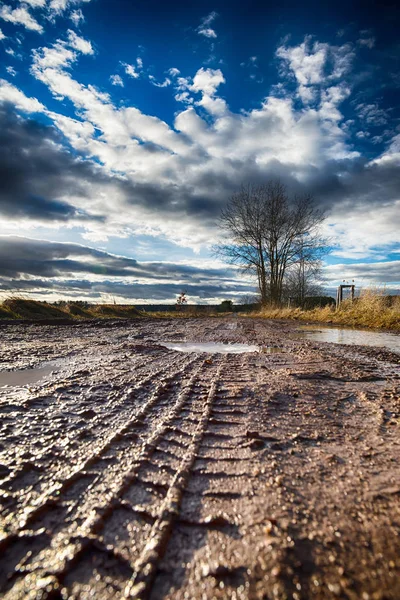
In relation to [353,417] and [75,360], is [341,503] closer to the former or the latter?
[353,417]

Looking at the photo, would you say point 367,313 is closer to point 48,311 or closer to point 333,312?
point 333,312

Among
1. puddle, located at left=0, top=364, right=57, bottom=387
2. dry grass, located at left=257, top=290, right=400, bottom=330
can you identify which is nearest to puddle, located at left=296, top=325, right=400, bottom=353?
dry grass, located at left=257, top=290, right=400, bottom=330

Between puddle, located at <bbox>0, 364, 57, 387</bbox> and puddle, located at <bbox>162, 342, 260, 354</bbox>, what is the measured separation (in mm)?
1965

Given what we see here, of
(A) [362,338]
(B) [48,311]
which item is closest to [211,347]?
(A) [362,338]

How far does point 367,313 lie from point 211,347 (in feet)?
27.2

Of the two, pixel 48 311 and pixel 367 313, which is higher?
pixel 367 313

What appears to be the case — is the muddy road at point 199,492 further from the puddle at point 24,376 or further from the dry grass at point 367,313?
the dry grass at point 367,313

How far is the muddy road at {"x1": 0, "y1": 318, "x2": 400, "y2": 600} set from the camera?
2.82 feet

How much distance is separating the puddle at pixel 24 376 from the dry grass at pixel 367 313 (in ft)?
29.9

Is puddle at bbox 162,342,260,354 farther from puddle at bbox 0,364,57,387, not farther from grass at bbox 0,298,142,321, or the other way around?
grass at bbox 0,298,142,321

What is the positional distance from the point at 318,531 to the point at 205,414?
1.08 m

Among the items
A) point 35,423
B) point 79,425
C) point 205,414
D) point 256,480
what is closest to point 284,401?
point 205,414

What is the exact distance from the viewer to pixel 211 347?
520 cm

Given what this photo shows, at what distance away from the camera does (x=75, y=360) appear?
3.82 meters
